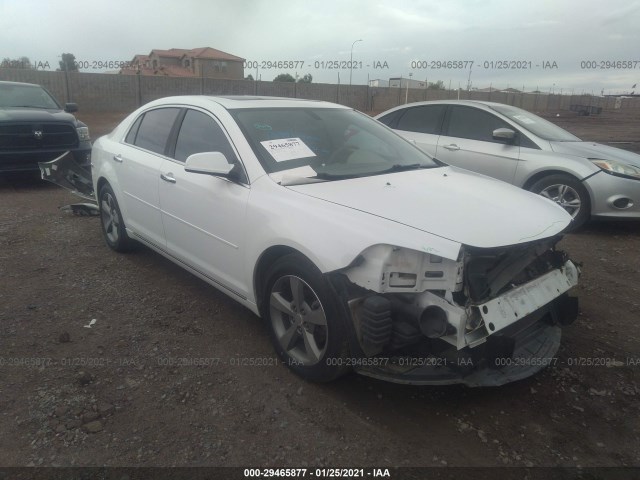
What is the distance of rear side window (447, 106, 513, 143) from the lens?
6293 mm

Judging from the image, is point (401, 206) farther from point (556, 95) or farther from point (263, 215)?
point (556, 95)

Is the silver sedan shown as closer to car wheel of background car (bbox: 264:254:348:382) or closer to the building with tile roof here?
car wheel of background car (bbox: 264:254:348:382)

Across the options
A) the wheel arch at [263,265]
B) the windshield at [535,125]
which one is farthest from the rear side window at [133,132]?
the windshield at [535,125]

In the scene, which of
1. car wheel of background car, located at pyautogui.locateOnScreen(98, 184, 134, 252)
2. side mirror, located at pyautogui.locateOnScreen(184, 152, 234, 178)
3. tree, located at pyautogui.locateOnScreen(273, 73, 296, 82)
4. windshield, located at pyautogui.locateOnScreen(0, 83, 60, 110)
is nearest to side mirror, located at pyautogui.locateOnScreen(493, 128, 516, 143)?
side mirror, located at pyautogui.locateOnScreen(184, 152, 234, 178)

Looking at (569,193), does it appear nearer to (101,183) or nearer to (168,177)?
(168,177)

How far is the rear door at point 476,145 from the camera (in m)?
6.09

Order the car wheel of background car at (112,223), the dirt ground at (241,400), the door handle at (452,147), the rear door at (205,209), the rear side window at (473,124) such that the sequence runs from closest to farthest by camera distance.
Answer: the dirt ground at (241,400)
the rear door at (205,209)
the car wheel of background car at (112,223)
the rear side window at (473,124)
the door handle at (452,147)

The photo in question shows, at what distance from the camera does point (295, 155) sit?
3.20m

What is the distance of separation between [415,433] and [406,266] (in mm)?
868

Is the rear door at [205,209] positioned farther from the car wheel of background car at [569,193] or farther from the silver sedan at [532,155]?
the car wheel of background car at [569,193]

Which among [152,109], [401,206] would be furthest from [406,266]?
[152,109]

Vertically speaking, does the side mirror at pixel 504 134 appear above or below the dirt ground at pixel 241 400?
above

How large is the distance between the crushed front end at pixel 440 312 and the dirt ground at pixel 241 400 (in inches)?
11.5

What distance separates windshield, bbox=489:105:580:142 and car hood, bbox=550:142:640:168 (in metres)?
0.17
